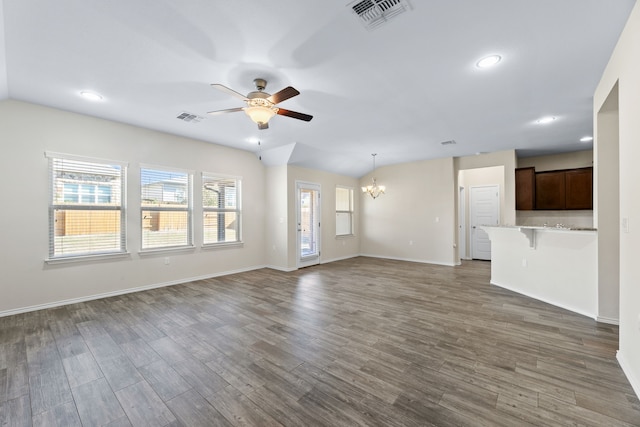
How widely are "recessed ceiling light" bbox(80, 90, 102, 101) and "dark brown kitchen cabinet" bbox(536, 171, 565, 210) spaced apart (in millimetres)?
8453

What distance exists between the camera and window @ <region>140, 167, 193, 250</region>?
4594mm

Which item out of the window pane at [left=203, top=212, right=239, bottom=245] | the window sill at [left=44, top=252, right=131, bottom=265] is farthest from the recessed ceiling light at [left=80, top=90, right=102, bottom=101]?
the window pane at [left=203, top=212, right=239, bottom=245]

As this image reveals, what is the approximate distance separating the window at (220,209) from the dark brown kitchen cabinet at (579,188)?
744 cm

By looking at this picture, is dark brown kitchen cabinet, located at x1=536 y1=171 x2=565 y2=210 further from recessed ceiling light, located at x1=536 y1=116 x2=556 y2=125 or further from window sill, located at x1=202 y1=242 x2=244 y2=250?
window sill, located at x1=202 y1=242 x2=244 y2=250

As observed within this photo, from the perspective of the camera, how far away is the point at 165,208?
15.8 ft

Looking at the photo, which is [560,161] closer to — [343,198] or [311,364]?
[343,198]

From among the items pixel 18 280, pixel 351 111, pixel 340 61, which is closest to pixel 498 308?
pixel 351 111

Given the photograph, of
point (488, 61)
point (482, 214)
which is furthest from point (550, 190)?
point (488, 61)

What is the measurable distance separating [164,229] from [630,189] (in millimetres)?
5973

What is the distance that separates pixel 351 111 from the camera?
12.4ft

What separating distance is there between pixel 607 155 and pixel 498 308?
7.25 feet

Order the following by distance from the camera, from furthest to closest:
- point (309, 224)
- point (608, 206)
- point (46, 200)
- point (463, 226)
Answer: point (463, 226) < point (309, 224) < point (46, 200) < point (608, 206)

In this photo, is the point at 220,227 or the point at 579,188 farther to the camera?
the point at 579,188

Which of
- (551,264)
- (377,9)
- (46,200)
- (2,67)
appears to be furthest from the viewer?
(551,264)
